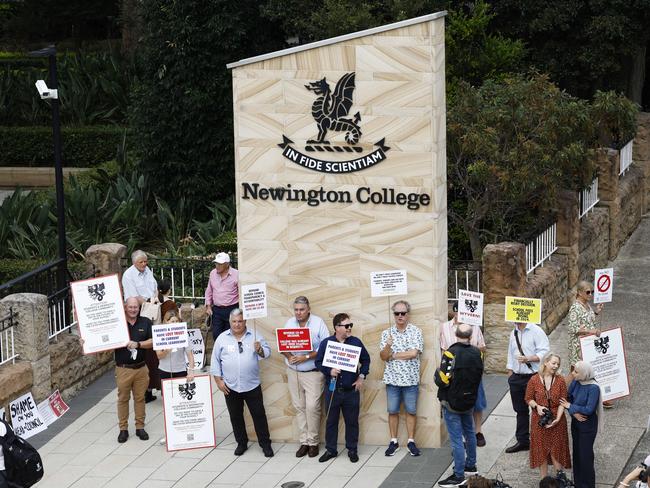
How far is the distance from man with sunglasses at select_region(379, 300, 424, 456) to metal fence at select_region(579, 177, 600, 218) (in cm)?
764

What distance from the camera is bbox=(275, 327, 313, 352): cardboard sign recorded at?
14.3 m

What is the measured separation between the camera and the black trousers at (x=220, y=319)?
1662 centimetres

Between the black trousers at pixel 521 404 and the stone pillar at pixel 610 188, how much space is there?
9003 mm

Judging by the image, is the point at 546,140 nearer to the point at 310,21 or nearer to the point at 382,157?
the point at 382,157

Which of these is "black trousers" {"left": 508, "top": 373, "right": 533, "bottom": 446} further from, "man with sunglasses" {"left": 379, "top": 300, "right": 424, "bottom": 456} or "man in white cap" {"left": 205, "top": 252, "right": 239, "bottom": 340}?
"man in white cap" {"left": 205, "top": 252, "right": 239, "bottom": 340}

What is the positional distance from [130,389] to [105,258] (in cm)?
314

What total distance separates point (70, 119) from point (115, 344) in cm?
1881

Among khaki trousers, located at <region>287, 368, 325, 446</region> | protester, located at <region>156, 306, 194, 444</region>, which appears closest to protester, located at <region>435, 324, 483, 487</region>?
khaki trousers, located at <region>287, 368, 325, 446</region>

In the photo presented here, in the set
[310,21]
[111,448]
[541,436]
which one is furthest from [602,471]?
[310,21]

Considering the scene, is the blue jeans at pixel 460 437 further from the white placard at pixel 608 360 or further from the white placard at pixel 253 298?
the white placard at pixel 253 298

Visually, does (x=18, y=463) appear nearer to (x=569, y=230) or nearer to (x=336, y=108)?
(x=336, y=108)

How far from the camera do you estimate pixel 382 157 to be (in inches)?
560

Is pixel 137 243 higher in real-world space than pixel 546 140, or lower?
lower

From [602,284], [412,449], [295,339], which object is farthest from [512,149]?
[412,449]
